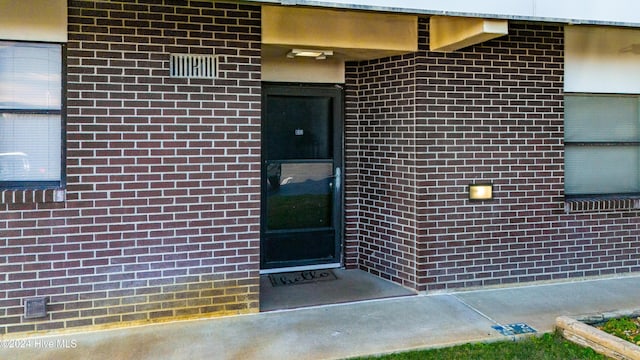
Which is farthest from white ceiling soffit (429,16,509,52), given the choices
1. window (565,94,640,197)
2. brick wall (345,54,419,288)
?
window (565,94,640,197)

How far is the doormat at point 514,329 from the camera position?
394cm

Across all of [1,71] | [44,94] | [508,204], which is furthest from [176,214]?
[508,204]

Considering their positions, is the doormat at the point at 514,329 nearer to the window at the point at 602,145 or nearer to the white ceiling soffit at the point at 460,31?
the window at the point at 602,145

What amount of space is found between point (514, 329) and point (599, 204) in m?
2.22

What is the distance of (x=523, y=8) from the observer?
4.23 m

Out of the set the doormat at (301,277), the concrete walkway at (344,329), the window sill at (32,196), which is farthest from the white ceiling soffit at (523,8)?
the doormat at (301,277)

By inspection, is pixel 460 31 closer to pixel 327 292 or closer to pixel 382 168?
pixel 382 168

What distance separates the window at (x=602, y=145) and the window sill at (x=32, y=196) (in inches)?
200

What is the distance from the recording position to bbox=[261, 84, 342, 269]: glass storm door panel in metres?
5.62

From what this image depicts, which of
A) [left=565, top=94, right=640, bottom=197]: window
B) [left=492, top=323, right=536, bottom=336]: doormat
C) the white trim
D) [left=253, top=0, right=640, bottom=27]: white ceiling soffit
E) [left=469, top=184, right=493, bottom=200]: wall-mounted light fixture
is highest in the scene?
[left=253, top=0, right=640, bottom=27]: white ceiling soffit

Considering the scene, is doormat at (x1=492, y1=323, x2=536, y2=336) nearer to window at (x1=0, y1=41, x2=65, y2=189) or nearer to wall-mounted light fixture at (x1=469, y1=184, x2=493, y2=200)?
wall-mounted light fixture at (x1=469, y1=184, x2=493, y2=200)

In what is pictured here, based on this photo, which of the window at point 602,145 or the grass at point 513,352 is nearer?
the grass at point 513,352

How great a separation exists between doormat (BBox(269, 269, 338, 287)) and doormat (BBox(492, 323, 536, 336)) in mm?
1940

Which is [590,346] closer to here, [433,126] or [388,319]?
[388,319]
